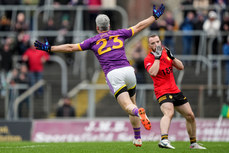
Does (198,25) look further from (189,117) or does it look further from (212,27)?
(189,117)

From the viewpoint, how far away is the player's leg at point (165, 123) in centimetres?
1066

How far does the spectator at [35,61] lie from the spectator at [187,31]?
16.9 feet

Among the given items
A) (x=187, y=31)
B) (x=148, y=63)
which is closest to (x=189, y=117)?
(x=148, y=63)

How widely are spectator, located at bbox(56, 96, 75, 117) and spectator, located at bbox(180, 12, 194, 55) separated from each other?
17.7 ft

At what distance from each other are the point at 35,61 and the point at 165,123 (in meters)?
10.9

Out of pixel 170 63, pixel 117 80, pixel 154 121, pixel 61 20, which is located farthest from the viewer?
pixel 61 20

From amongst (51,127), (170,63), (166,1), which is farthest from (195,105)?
(166,1)

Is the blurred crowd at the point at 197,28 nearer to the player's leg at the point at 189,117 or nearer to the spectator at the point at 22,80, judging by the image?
the spectator at the point at 22,80

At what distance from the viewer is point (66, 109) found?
18.9m

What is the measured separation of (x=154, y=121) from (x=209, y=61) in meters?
4.80

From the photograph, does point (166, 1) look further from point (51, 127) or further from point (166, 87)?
point (166, 87)

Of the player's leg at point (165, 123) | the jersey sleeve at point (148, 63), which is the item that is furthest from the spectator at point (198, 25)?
the player's leg at point (165, 123)

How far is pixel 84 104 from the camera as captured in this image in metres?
18.8

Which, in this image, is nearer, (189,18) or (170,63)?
(170,63)
